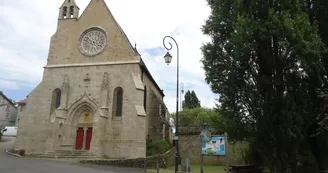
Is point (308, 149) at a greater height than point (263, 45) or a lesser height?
lesser

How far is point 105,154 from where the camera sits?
22953 mm

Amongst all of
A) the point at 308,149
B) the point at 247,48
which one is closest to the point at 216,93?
the point at 247,48

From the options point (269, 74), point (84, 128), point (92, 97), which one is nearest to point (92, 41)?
point (92, 97)

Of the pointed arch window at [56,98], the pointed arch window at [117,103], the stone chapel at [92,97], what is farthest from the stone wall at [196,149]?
the pointed arch window at [56,98]

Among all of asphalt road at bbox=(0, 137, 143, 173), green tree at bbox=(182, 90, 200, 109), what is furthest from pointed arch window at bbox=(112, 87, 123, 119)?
green tree at bbox=(182, 90, 200, 109)

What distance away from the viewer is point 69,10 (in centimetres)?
2933

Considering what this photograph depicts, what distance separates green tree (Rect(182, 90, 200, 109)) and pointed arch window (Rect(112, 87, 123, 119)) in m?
41.2

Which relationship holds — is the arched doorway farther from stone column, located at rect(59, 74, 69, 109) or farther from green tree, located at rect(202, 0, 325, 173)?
green tree, located at rect(202, 0, 325, 173)

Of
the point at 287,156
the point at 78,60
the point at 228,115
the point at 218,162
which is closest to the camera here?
the point at 287,156

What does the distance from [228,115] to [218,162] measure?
10.2 meters

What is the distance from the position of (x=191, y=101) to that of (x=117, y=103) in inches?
1697

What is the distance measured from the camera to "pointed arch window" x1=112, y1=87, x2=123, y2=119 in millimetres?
24469

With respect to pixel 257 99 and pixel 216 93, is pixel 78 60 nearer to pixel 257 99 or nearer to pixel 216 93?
pixel 216 93

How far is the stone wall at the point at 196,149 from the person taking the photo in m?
22.6
